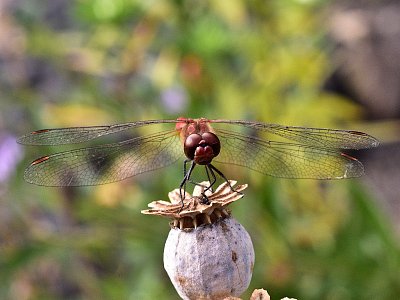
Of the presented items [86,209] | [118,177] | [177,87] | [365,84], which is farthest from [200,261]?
[365,84]

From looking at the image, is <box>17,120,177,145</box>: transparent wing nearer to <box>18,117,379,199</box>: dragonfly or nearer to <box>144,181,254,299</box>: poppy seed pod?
<box>18,117,379,199</box>: dragonfly

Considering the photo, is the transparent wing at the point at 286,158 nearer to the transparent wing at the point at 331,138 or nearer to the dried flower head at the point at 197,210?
the transparent wing at the point at 331,138

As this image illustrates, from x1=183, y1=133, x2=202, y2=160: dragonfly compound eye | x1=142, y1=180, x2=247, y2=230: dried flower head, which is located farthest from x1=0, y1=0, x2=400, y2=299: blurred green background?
x1=142, y1=180, x2=247, y2=230: dried flower head

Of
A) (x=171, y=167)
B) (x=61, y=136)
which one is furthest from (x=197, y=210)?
(x=171, y=167)

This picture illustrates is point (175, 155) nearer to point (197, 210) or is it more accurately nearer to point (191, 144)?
point (191, 144)

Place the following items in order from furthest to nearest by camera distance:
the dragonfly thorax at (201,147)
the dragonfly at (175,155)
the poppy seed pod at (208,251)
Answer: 1. the dragonfly at (175,155)
2. the dragonfly thorax at (201,147)
3. the poppy seed pod at (208,251)

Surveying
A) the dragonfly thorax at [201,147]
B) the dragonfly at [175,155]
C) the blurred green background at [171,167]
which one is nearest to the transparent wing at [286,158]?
the dragonfly at [175,155]

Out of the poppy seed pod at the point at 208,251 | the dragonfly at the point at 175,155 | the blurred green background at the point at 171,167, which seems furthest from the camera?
the blurred green background at the point at 171,167

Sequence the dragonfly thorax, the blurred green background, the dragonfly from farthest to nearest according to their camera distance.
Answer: the blurred green background
the dragonfly
the dragonfly thorax
